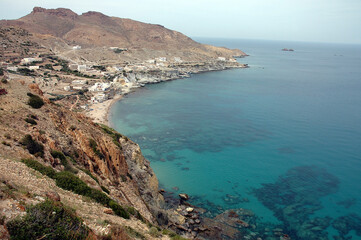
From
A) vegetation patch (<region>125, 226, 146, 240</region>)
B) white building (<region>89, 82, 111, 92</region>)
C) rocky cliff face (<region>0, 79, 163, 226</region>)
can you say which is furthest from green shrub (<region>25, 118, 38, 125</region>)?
white building (<region>89, 82, 111, 92</region>)

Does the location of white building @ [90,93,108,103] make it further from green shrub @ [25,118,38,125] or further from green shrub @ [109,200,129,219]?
green shrub @ [109,200,129,219]

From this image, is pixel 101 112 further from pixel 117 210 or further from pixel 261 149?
pixel 117 210

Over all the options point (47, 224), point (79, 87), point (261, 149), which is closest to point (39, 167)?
point (47, 224)

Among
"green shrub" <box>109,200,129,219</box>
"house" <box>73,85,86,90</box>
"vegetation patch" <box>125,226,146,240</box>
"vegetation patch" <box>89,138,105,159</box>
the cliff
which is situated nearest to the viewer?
the cliff

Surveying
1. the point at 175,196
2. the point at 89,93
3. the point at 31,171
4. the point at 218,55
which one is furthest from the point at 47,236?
the point at 218,55

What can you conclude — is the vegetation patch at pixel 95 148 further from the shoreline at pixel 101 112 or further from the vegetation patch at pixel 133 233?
the shoreline at pixel 101 112

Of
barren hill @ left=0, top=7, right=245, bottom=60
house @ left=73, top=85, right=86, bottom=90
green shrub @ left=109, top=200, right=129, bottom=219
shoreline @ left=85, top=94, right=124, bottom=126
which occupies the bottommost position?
shoreline @ left=85, top=94, right=124, bottom=126
